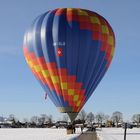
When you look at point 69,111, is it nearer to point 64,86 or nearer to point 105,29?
point 64,86

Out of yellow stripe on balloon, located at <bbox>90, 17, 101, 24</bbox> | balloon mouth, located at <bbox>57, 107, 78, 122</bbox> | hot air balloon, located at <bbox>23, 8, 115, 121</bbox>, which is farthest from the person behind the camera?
yellow stripe on balloon, located at <bbox>90, 17, 101, 24</bbox>

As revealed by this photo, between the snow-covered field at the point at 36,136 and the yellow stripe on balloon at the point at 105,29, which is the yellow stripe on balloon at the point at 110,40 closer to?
the yellow stripe on balloon at the point at 105,29

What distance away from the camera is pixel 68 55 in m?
39.6

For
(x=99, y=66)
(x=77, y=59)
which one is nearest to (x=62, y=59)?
(x=77, y=59)

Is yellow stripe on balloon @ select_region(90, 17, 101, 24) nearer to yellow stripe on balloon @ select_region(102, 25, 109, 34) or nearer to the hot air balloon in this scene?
the hot air balloon

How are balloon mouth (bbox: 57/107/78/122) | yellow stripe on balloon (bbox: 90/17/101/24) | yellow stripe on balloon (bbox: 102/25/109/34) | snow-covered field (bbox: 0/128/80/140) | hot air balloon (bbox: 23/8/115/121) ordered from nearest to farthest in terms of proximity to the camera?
hot air balloon (bbox: 23/8/115/121) < balloon mouth (bbox: 57/107/78/122) < yellow stripe on balloon (bbox: 90/17/101/24) < yellow stripe on balloon (bbox: 102/25/109/34) < snow-covered field (bbox: 0/128/80/140)

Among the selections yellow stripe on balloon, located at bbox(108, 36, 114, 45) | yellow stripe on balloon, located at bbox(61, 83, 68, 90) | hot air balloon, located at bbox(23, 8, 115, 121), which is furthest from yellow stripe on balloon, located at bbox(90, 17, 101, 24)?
yellow stripe on balloon, located at bbox(61, 83, 68, 90)

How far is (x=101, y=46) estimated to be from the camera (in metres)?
41.1

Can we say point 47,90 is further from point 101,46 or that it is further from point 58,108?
Result: point 101,46

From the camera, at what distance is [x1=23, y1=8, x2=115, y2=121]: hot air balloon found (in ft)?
130

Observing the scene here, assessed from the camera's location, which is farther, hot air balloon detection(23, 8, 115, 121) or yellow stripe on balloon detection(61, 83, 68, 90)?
yellow stripe on balloon detection(61, 83, 68, 90)

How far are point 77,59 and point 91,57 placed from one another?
5.00ft

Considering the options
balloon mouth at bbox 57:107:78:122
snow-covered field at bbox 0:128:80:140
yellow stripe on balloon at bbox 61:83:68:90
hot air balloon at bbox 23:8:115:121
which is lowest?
snow-covered field at bbox 0:128:80:140

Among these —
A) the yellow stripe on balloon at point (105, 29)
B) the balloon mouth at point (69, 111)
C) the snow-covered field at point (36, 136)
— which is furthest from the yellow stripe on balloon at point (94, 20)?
the snow-covered field at point (36, 136)
